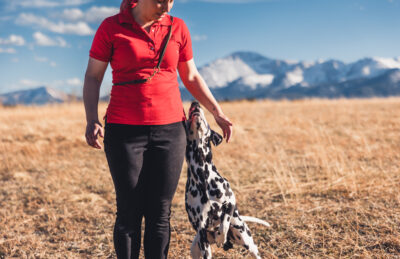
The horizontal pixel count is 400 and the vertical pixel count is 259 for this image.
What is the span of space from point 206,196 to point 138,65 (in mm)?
974

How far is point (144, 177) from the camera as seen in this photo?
213cm

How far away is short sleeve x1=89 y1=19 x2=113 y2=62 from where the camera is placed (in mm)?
1881

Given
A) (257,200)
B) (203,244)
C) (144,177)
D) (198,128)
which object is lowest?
(257,200)

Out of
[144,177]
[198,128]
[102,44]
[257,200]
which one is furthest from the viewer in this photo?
[257,200]

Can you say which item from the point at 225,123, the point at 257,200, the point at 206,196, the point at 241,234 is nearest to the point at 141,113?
the point at 225,123

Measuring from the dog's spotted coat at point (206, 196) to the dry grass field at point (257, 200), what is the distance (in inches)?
28.0

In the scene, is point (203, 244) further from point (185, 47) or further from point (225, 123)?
point (185, 47)

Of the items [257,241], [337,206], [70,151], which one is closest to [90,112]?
[257,241]

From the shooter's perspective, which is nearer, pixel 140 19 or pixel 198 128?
pixel 140 19

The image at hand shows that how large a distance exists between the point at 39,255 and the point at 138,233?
141cm

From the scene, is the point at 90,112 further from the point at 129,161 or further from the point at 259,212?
the point at 259,212

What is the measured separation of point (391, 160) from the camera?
596cm

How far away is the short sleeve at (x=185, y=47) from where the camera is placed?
2112mm

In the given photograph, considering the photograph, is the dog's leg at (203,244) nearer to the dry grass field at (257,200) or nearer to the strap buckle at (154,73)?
the dry grass field at (257,200)
